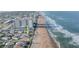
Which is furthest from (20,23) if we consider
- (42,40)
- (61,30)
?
(61,30)

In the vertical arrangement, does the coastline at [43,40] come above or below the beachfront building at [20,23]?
below

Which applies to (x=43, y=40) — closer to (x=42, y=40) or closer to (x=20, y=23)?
(x=42, y=40)

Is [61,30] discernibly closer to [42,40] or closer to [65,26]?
[65,26]

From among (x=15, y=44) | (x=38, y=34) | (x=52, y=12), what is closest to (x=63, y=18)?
(x=52, y=12)

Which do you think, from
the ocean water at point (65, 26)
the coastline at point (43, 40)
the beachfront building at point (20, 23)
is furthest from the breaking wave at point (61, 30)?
the beachfront building at point (20, 23)

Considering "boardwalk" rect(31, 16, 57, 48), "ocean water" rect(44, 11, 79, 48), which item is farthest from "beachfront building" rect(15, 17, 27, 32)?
"ocean water" rect(44, 11, 79, 48)

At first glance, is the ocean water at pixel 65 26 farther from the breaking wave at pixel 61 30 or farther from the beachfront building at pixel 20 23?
the beachfront building at pixel 20 23

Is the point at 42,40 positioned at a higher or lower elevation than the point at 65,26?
lower
